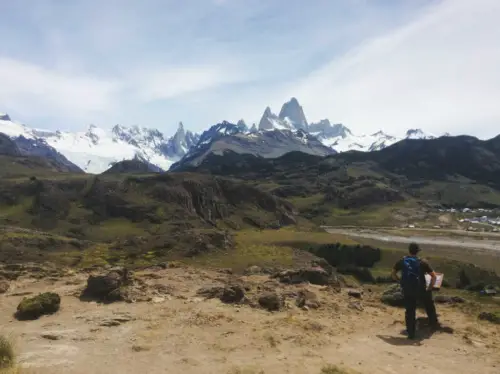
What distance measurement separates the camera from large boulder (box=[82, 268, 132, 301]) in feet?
87.4

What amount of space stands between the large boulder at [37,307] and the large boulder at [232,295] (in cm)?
883

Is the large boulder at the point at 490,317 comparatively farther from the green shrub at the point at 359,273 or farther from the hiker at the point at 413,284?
the green shrub at the point at 359,273

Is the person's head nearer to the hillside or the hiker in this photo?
the hiker

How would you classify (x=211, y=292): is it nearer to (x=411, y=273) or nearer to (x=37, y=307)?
(x=37, y=307)

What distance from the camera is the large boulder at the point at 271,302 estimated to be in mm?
24438

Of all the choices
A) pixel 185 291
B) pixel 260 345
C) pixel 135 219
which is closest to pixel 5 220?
pixel 135 219

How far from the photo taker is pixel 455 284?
81.2 metres

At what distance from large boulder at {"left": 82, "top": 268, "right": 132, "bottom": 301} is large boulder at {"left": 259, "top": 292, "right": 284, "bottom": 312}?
317 inches

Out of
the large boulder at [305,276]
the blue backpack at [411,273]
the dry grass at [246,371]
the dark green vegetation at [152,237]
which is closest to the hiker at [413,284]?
the blue backpack at [411,273]

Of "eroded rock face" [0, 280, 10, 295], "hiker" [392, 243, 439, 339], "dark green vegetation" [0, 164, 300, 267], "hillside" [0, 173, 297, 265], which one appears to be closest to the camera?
"hiker" [392, 243, 439, 339]

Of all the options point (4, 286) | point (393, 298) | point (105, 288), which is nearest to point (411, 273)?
point (393, 298)

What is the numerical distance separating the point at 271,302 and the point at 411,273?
25.4 feet

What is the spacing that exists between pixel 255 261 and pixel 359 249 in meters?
58.3

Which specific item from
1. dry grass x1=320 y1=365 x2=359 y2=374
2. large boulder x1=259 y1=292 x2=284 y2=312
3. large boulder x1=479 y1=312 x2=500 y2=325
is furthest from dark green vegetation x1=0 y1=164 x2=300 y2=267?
dry grass x1=320 y1=365 x2=359 y2=374
